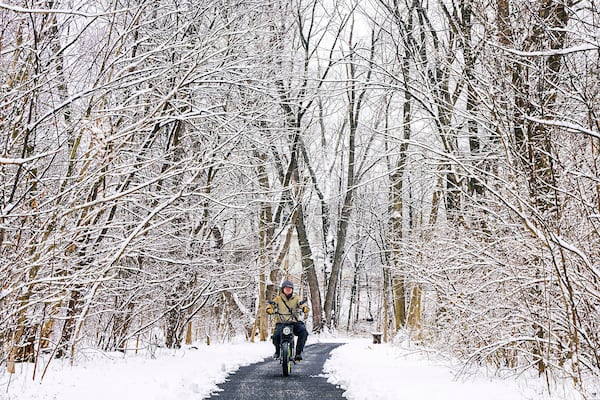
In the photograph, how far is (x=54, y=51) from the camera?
7.19m

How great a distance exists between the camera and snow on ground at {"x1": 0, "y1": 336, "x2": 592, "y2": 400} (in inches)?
284

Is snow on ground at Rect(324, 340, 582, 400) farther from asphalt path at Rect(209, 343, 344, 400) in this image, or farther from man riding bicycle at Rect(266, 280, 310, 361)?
man riding bicycle at Rect(266, 280, 310, 361)

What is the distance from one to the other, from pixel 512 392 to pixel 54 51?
22.3ft

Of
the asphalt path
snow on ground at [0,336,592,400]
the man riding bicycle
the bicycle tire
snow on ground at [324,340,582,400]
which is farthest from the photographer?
the man riding bicycle

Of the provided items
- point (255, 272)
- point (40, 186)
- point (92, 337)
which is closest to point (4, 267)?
point (40, 186)

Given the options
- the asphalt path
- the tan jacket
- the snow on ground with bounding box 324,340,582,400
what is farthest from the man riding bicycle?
the snow on ground with bounding box 324,340,582,400

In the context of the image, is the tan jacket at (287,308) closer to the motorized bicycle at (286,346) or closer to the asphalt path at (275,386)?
the motorized bicycle at (286,346)

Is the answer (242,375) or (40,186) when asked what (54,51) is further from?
(242,375)

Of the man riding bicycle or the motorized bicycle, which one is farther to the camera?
the man riding bicycle

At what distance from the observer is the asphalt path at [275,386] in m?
8.40

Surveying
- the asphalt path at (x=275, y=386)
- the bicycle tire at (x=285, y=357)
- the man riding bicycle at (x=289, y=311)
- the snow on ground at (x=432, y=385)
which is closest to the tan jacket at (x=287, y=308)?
the man riding bicycle at (x=289, y=311)

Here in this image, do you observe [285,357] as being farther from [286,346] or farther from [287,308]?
[287,308]

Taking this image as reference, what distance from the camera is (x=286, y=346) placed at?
11.5 metres

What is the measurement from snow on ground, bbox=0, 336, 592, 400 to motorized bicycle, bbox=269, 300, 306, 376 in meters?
0.82
